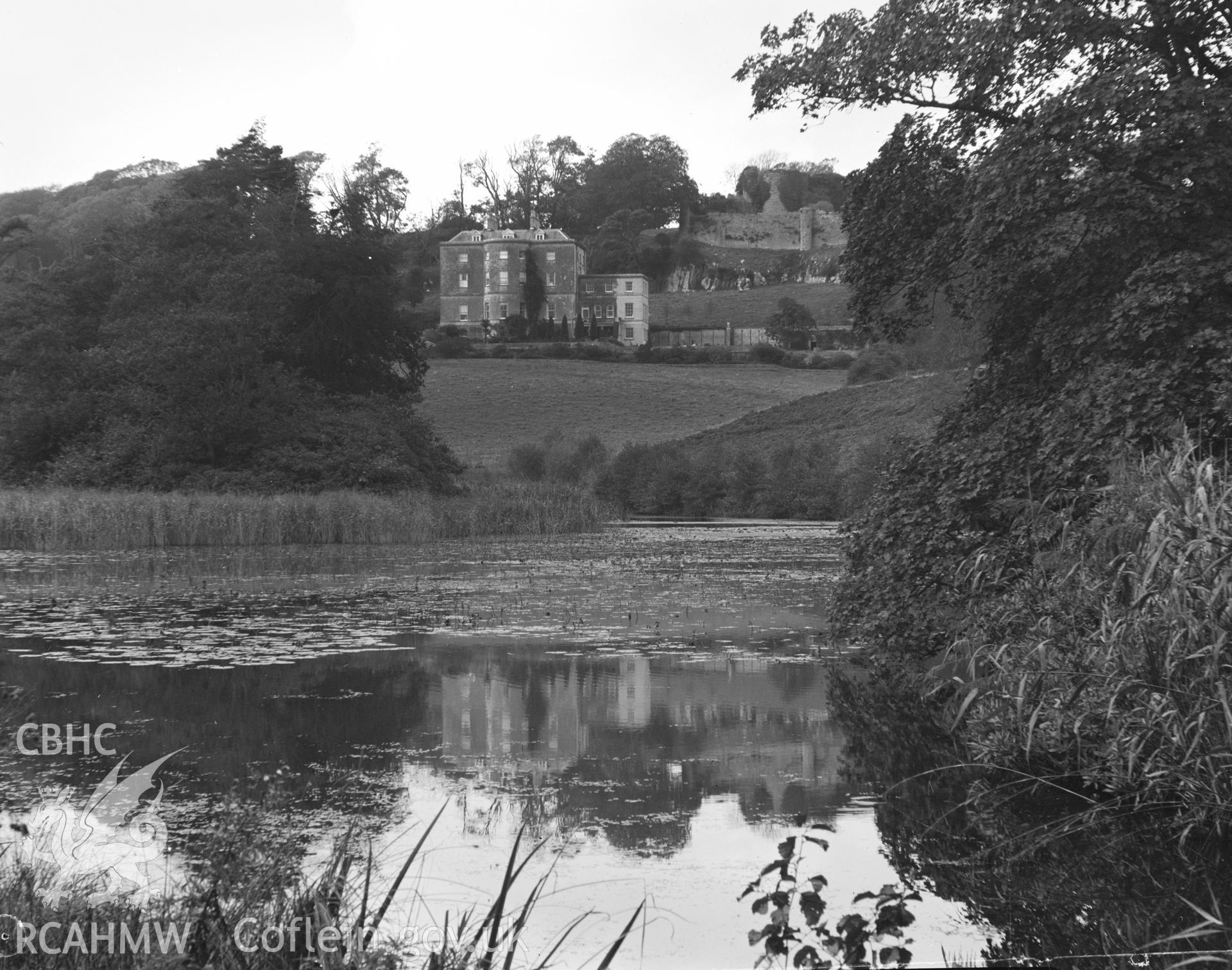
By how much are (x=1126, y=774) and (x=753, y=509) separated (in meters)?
43.7

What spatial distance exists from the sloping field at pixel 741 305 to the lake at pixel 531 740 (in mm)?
86809

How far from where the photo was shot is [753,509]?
5062 cm

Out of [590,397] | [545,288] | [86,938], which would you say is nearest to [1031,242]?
[86,938]

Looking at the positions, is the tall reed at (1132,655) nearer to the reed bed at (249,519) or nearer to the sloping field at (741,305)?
the reed bed at (249,519)

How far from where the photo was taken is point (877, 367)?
233 feet

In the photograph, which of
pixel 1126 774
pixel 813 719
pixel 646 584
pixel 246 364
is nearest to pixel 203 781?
pixel 813 719

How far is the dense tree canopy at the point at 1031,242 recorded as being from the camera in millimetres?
9914

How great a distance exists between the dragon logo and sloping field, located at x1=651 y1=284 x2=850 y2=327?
9585 cm

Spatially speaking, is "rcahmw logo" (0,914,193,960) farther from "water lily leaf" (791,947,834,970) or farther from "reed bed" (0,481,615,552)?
"reed bed" (0,481,615,552)

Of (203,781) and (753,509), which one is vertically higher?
(203,781)

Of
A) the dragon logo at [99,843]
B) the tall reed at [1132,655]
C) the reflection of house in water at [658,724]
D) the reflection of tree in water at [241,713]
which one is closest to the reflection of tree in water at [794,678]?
the reflection of house in water at [658,724]

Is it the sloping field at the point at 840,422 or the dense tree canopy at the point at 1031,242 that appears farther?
the sloping field at the point at 840,422

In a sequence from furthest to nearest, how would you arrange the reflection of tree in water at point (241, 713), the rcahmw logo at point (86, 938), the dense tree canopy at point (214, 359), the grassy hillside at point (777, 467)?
1. the grassy hillside at point (777, 467)
2. the dense tree canopy at point (214, 359)
3. the reflection of tree in water at point (241, 713)
4. the rcahmw logo at point (86, 938)

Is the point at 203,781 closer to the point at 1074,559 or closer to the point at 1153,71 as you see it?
the point at 1074,559
